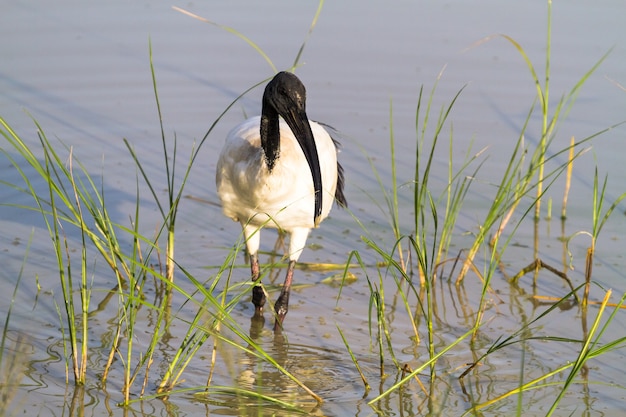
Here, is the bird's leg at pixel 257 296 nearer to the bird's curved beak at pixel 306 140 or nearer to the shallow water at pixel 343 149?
the shallow water at pixel 343 149

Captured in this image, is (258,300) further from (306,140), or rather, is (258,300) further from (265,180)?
(306,140)

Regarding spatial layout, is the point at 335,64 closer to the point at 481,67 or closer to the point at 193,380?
the point at 481,67

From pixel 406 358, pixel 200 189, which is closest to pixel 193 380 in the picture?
pixel 406 358

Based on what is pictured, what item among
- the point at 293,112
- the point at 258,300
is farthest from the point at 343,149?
the point at 293,112

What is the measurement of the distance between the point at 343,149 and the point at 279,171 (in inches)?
92.0

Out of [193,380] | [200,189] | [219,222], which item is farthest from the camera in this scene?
[200,189]

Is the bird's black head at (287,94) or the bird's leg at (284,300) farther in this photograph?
the bird's leg at (284,300)

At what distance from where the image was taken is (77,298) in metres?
4.74

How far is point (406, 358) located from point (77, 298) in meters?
1.56

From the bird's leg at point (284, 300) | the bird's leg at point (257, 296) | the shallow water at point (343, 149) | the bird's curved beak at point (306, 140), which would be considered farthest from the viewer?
the bird's leg at point (257, 296)

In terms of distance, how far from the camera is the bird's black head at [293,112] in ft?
14.4

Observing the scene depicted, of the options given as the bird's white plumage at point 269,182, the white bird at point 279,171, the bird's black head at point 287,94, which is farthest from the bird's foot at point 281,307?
the bird's black head at point 287,94

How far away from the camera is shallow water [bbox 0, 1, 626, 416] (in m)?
4.04

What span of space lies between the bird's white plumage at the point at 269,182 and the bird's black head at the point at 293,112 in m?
0.17
